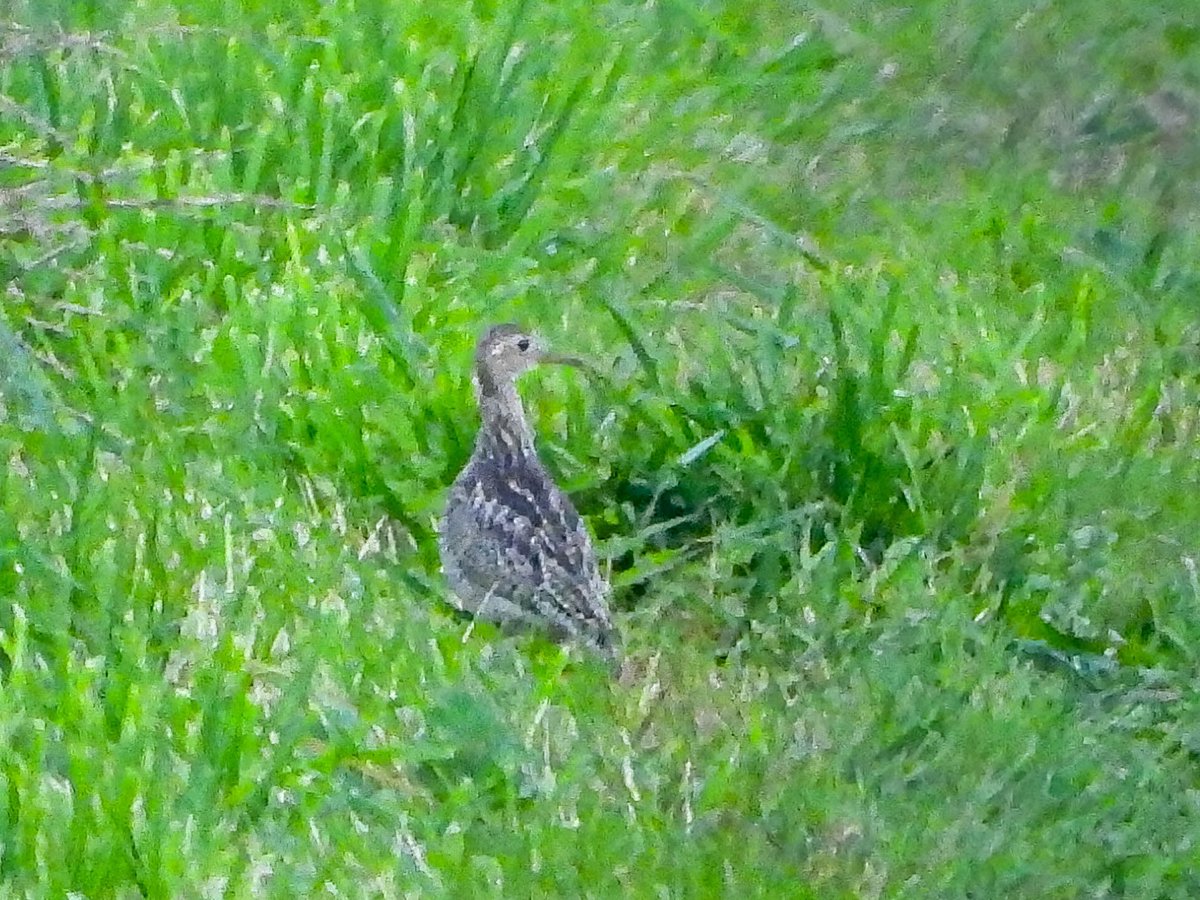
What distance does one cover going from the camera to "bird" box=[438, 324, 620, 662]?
4.35 metres

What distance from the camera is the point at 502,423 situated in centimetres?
457

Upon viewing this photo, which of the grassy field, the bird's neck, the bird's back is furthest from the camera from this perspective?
the bird's neck

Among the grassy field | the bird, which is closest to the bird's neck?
the bird

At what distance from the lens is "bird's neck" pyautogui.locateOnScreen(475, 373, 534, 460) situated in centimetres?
455

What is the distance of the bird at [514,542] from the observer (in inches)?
171

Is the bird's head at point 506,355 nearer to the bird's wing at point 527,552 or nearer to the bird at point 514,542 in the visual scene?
the bird at point 514,542

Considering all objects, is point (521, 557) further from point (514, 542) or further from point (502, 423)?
point (502, 423)

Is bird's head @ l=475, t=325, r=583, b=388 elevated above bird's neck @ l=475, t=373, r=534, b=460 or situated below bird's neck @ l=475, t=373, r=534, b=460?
above

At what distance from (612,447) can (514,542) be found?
0.61m

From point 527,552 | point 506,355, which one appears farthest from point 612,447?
point 527,552

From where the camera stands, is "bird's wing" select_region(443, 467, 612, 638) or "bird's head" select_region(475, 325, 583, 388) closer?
"bird's wing" select_region(443, 467, 612, 638)

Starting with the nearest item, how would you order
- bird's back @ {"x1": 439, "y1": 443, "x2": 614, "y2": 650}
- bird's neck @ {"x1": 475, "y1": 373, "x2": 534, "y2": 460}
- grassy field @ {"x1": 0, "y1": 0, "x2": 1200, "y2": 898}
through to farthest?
grassy field @ {"x1": 0, "y1": 0, "x2": 1200, "y2": 898} < bird's back @ {"x1": 439, "y1": 443, "x2": 614, "y2": 650} < bird's neck @ {"x1": 475, "y1": 373, "x2": 534, "y2": 460}

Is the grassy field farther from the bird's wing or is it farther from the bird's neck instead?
the bird's neck

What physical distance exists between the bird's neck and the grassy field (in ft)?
0.82
